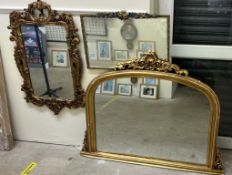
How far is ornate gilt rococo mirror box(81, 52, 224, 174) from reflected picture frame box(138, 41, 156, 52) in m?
0.06

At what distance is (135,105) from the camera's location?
5.47 feet

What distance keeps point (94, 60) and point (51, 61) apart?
0.75 feet

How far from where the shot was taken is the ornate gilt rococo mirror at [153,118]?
1547mm

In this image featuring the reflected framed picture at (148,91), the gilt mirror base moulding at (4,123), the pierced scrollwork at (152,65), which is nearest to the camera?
the pierced scrollwork at (152,65)

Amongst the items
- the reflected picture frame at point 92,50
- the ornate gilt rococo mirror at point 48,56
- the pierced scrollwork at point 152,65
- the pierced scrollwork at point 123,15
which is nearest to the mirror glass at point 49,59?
the ornate gilt rococo mirror at point 48,56

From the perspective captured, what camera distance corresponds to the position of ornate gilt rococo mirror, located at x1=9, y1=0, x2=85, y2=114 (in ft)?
5.42

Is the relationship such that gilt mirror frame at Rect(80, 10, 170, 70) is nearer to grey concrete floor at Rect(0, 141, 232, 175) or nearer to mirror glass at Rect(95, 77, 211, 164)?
mirror glass at Rect(95, 77, 211, 164)

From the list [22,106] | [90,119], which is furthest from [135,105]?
[22,106]

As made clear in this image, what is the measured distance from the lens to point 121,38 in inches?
62.8

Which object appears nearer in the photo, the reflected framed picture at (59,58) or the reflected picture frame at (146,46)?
the reflected picture frame at (146,46)

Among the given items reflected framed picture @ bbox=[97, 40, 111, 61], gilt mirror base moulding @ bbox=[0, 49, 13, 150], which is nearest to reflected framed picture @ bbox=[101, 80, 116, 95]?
reflected framed picture @ bbox=[97, 40, 111, 61]

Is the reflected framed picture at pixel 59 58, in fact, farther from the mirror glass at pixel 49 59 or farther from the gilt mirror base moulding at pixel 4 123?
the gilt mirror base moulding at pixel 4 123

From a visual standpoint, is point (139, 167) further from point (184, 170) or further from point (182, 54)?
point (182, 54)

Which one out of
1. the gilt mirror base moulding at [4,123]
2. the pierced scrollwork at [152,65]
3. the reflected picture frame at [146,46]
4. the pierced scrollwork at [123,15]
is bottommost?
the gilt mirror base moulding at [4,123]
